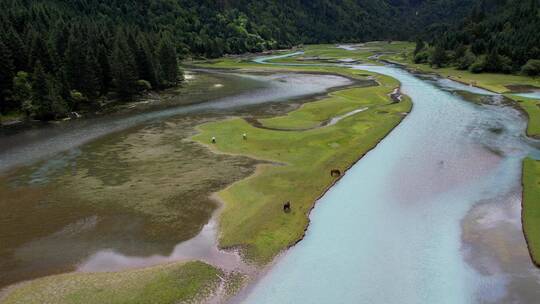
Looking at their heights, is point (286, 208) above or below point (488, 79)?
above

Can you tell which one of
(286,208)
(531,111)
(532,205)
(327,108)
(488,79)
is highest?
(286,208)

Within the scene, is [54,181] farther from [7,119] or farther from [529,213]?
[529,213]

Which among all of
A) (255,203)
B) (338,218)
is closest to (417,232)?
(338,218)

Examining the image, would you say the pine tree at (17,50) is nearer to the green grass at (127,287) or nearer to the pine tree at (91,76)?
the pine tree at (91,76)

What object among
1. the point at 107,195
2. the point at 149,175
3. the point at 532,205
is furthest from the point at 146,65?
the point at 532,205

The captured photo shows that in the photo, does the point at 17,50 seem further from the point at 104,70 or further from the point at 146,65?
the point at 146,65

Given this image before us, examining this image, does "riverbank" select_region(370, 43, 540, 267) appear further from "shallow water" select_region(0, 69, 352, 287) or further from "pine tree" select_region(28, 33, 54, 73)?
"pine tree" select_region(28, 33, 54, 73)
